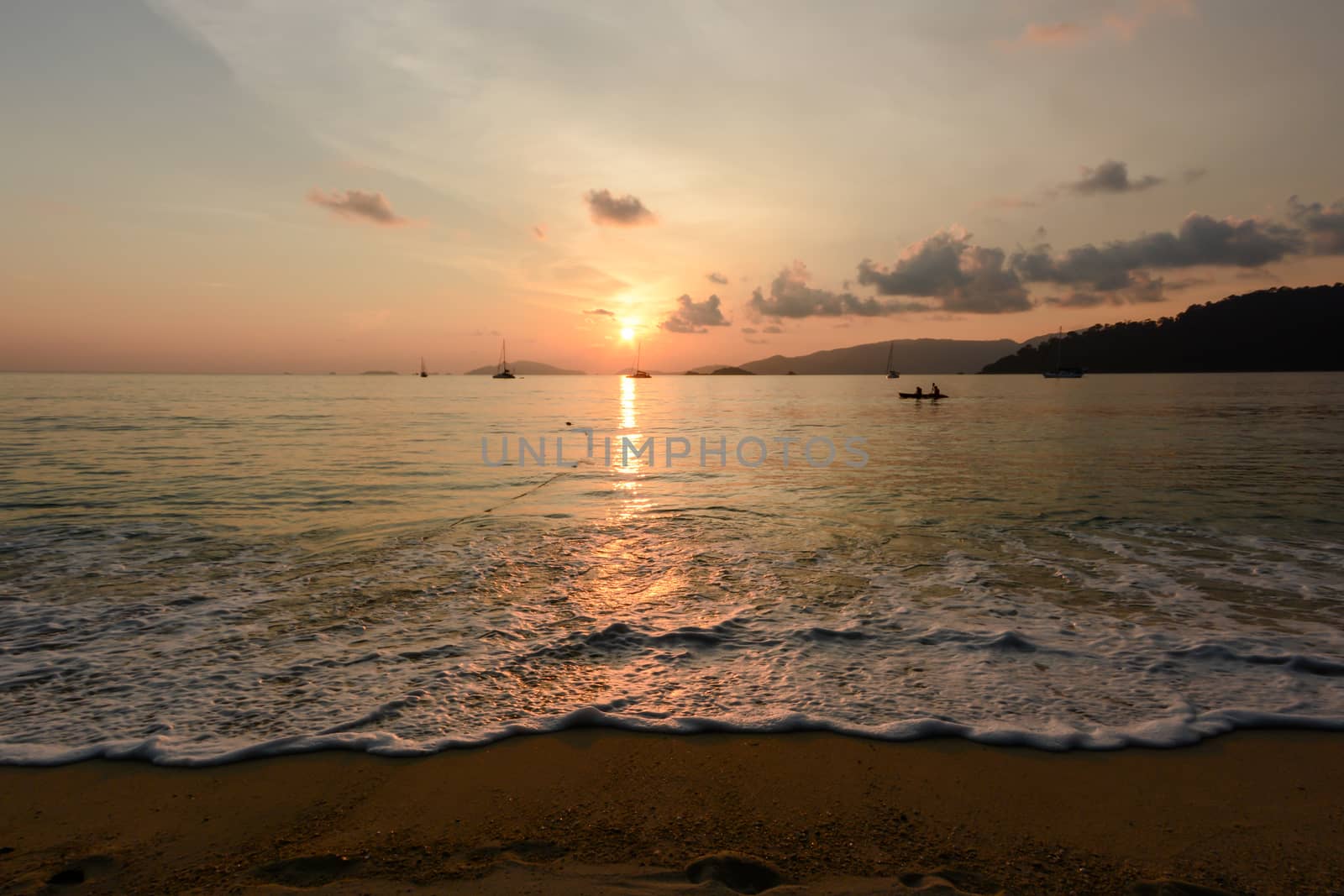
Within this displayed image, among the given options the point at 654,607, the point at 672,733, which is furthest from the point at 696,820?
the point at 654,607

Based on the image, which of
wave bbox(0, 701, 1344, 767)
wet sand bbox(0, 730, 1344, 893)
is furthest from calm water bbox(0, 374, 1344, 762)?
wet sand bbox(0, 730, 1344, 893)

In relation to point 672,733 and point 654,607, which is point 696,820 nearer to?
point 672,733

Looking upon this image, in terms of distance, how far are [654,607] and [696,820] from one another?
15.1 feet

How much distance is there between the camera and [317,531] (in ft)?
45.6

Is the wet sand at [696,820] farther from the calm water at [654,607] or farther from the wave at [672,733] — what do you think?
the calm water at [654,607]

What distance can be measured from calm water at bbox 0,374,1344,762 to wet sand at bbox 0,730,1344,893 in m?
0.37

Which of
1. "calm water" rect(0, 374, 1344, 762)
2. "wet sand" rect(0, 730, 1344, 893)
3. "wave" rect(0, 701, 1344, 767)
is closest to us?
"wet sand" rect(0, 730, 1344, 893)

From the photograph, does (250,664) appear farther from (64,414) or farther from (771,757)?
(64,414)

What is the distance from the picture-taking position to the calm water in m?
6.14

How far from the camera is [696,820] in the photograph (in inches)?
182

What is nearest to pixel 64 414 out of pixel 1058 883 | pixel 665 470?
pixel 665 470

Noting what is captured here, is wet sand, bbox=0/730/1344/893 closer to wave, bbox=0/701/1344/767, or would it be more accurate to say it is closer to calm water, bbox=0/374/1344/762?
wave, bbox=0/701/1344/767

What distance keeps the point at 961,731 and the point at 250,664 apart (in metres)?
7.28

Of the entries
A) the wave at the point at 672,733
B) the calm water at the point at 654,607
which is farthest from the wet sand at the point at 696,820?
the calm water at the point at 654,607
